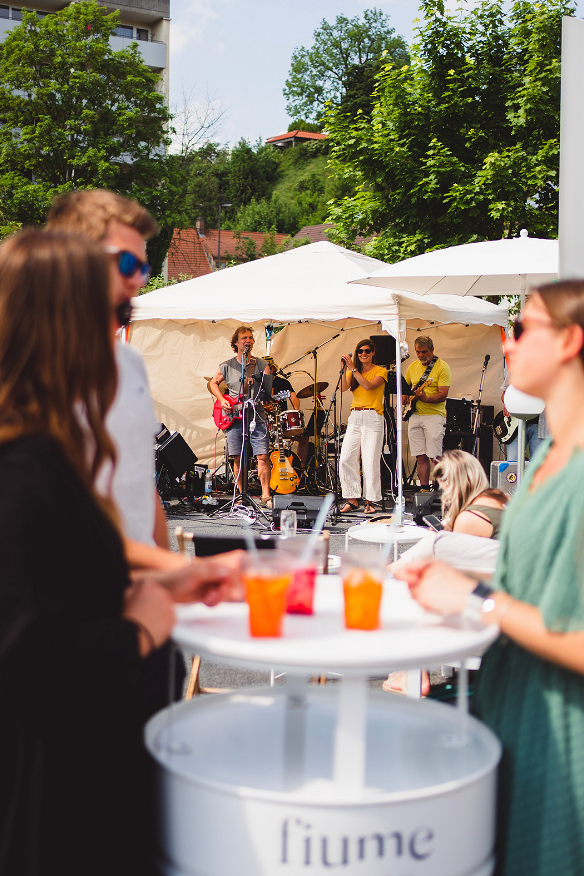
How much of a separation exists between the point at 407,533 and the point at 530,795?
376 centimetres

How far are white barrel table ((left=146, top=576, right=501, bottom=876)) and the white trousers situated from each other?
26.4 ft

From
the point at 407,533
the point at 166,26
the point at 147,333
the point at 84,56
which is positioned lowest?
the point at 407,533

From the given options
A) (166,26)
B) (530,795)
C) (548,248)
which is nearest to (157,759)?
(530,795)

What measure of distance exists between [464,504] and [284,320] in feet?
18.8

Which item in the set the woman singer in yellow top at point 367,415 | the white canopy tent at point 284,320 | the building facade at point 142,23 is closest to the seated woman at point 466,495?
the white canopy tent at point 284,320

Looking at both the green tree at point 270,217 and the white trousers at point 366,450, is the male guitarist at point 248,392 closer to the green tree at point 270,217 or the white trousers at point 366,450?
the white trousers at point 366,450

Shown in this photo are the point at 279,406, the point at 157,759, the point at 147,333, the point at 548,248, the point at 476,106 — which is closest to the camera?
the point at 157,759

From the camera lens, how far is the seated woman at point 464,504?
3.67m

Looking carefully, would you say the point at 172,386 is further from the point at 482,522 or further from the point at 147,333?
the point at 482,522

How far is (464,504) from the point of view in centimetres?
388

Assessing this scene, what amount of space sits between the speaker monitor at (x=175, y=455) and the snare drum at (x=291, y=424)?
4.63ft

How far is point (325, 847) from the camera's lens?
1335 millimetres

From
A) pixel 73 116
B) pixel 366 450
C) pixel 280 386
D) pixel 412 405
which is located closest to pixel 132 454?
pixel 366 450

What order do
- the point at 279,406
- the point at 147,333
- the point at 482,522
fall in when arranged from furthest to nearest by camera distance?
the point at 147,333 < the point at 279,406 < the point at 482,522
